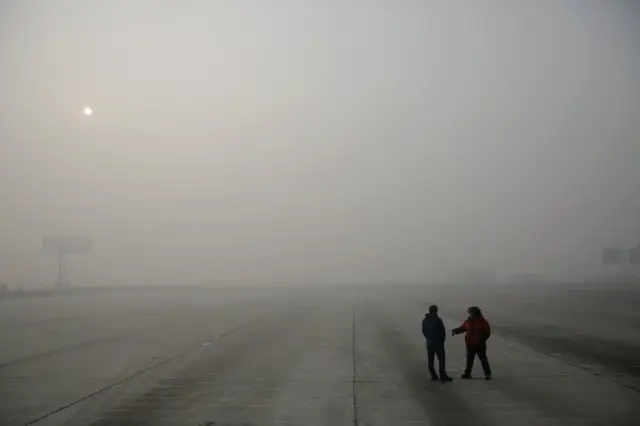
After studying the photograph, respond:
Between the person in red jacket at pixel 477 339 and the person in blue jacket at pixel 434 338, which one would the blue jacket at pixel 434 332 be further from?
the person in red jacket at pixel 477 339

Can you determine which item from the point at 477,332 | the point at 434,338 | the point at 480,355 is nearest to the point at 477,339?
the point at 477,332

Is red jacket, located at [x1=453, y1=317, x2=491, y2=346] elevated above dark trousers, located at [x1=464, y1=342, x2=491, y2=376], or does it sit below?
above

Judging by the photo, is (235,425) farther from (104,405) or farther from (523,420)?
(523,420)

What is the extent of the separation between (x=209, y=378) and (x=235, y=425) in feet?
12.9

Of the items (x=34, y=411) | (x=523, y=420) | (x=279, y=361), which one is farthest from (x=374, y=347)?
(x=34, y=411)

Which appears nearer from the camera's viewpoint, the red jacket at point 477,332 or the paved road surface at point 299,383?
the paved road surface at point 299,383

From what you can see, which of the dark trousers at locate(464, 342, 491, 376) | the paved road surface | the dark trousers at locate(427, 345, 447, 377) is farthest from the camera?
the dark trousers at locate(464, 342, 491, 376)

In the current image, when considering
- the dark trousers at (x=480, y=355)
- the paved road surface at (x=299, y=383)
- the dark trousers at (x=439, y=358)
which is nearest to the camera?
the paved road surface at (x=299, y=383)

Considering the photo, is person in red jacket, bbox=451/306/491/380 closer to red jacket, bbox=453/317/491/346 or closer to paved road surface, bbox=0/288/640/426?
red jacket, bbox=453/317/491/346

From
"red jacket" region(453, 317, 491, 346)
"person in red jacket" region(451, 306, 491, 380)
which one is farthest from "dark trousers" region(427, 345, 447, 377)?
"red jacket" region(453, 317, 491, 346)

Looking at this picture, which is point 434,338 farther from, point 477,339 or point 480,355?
point 480,355

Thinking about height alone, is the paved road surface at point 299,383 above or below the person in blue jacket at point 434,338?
below

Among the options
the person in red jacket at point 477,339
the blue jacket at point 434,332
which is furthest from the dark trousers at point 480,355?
the blue jacket at point 434,332

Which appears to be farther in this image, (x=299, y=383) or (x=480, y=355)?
(x=480, y=355)
